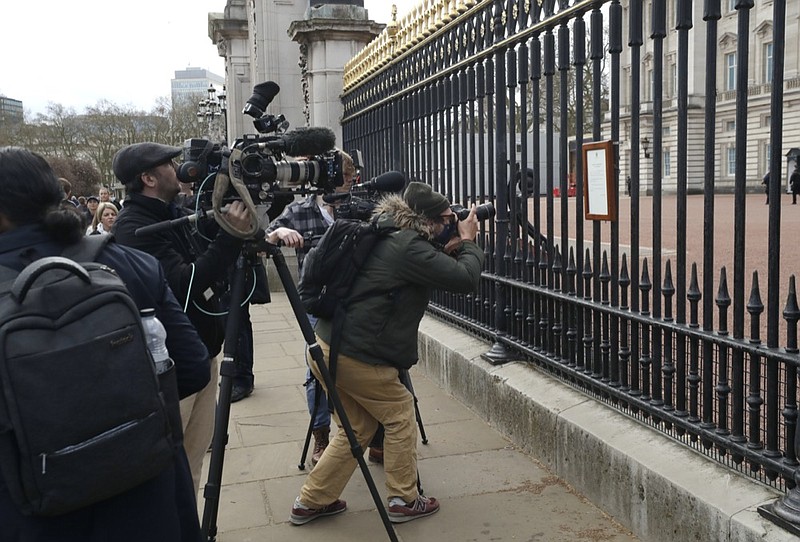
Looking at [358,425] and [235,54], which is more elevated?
[235,54]

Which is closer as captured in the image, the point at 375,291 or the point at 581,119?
the point at 375,291

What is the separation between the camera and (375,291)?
3.78 meters

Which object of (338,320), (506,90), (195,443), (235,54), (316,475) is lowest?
(316,475)

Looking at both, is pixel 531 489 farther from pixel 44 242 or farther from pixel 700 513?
pixel 44 242

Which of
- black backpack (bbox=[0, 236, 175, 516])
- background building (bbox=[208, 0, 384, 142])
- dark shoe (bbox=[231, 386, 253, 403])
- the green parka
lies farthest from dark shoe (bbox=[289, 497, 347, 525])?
background building (bbox=[208, 0, 384, 142])

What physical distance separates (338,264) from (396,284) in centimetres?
30

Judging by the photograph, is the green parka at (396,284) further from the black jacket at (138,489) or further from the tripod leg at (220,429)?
the black jacket at (138,489)

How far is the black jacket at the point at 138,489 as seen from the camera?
202 cm

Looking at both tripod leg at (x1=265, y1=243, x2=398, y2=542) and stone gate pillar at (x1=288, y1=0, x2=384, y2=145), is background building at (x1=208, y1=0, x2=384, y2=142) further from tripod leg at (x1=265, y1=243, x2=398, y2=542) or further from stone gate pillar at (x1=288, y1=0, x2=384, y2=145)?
tripod leg at (x1=265, y1=243, x2=398, y2=542)

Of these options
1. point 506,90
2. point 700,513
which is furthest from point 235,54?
point 700,513

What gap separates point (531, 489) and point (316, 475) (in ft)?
4.01

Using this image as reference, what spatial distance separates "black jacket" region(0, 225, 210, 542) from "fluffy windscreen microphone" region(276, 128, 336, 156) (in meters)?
1.04

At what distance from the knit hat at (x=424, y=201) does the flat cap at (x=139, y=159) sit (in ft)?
3.72

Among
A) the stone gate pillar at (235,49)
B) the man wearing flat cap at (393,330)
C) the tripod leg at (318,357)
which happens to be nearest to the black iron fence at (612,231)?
the man wearing flat cap at (393,330)
